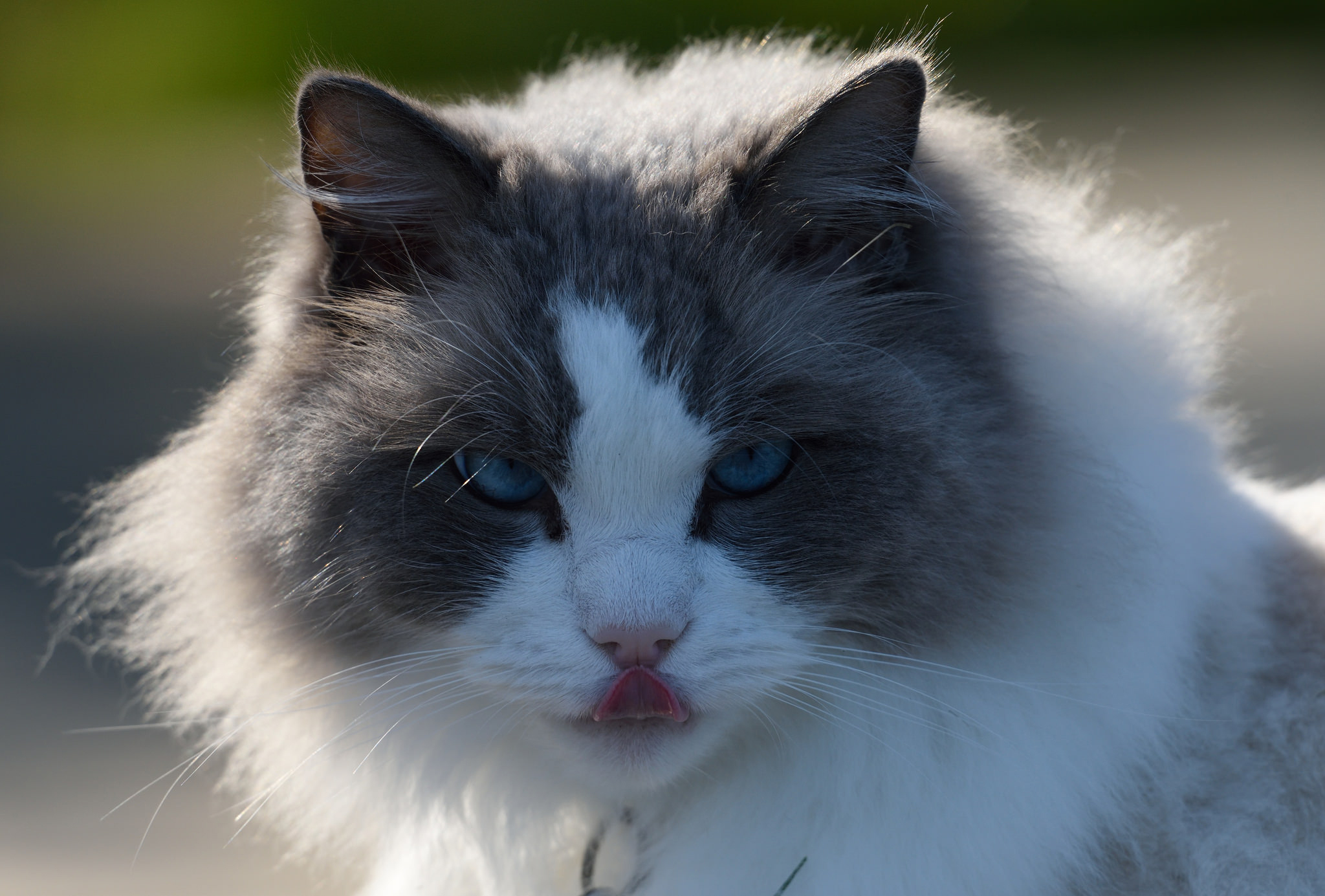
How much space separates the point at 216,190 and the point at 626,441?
6397 millimetres

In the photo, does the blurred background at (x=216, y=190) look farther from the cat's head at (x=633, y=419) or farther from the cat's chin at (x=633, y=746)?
the cat's chin at (x=633, y=746)

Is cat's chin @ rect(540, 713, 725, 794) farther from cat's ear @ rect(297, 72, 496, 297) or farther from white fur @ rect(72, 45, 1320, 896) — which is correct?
cat's ear @ rect(297, 72, 496, 297)

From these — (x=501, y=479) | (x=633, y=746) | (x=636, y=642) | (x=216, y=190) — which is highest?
(x=216, y=190)

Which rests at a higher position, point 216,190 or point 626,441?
point 216,190

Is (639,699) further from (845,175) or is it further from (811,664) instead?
(845,175)

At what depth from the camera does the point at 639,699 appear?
1.29 m

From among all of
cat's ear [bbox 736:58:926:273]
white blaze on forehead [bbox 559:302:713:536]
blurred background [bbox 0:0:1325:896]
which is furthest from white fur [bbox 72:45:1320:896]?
blurred background [bbox 0:0:1325:896]

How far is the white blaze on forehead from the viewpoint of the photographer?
4.30ft

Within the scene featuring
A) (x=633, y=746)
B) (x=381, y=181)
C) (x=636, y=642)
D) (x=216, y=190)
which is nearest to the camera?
(x=636, y=642)

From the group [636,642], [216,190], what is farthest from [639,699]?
[216,190]

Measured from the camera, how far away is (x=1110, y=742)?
58.1 inches

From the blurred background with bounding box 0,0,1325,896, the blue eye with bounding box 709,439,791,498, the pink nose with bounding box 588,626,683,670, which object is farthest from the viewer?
Result: the blurred background with bounding box 0,0,1325,896

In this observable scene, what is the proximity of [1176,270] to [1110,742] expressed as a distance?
0.73 metres

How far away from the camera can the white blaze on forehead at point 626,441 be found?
4.30ft
